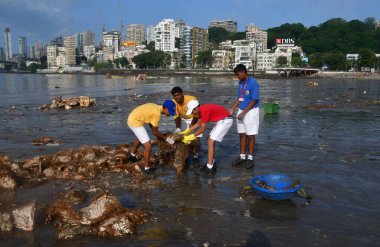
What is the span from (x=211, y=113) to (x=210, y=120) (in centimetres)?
16

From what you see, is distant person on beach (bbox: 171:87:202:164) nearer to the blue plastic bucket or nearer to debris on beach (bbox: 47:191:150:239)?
the blue plastic bucket

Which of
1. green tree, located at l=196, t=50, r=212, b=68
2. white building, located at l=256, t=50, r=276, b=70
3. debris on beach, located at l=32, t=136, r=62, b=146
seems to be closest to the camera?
debris on beach, located at l=32, t=136, r=62, b=146

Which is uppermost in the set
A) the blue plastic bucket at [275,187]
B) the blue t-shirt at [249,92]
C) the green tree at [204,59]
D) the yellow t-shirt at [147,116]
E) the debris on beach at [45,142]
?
the green tree at [204,59]

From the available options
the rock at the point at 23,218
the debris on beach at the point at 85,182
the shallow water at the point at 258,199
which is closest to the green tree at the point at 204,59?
the shallow water at the point at 258,199

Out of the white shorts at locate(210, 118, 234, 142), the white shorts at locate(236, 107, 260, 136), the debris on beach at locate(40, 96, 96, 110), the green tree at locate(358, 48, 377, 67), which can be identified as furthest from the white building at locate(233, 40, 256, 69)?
the white shorts at locate(210, 118, 234, 142)

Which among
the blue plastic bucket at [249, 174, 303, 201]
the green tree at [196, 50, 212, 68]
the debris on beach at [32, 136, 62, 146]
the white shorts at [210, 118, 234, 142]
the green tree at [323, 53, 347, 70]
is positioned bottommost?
the debris on beach at [32, 136, 62, 146]

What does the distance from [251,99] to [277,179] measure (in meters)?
2.31

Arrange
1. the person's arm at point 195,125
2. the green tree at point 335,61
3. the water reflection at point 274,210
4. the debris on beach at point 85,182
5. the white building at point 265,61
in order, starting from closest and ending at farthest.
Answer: the debris on beach at point 85,182 → the water reflection at point 274,210 → the person's arm at point 195,125 → the green tree at point 335,61 → the white building at point 265,61

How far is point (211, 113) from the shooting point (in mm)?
7762

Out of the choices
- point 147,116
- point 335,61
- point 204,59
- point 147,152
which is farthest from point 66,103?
point 204,59

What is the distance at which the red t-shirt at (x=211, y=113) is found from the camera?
7.65 meters

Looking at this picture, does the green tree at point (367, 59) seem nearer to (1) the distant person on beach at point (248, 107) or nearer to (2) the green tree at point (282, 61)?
(2) the green tree at point (282, 61)

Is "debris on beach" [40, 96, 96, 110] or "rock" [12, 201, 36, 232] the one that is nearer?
"rock" [12, 201, 36, 232]

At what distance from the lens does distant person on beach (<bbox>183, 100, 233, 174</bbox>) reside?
765 cm
